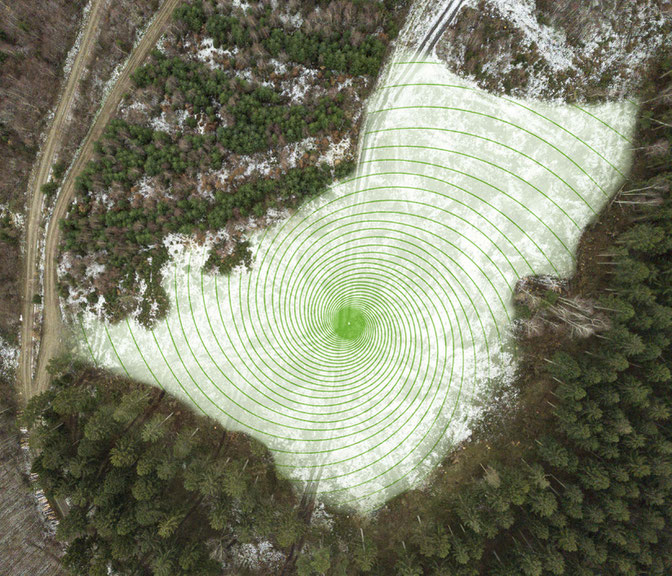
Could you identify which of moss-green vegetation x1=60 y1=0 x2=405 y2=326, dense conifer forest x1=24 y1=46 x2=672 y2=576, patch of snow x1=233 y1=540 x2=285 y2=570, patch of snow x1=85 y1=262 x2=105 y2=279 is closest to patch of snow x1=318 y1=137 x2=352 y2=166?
moss-green vegetation x1=60 y1=0 x2=405 y2=326

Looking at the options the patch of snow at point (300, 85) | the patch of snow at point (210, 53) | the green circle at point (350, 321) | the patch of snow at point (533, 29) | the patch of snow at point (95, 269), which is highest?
the patch of snow at point (533, 29)

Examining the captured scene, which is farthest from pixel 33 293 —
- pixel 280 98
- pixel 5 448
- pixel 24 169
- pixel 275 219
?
pixel 280 98

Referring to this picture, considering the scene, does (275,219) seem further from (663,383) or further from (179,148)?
(663,383)

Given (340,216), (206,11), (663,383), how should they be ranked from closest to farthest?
(663,383)
(206,11)
(340,216)

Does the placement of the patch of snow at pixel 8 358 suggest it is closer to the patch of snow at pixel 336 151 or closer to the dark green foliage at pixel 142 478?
the dark green foliage at pixel 142 478

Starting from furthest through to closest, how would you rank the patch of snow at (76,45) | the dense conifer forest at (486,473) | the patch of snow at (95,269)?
the patch of snow at (76,45) < the patch of snow at (95,269) < the dense conifer forest at (486,473)

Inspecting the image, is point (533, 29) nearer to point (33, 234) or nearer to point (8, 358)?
point (33, 234)
